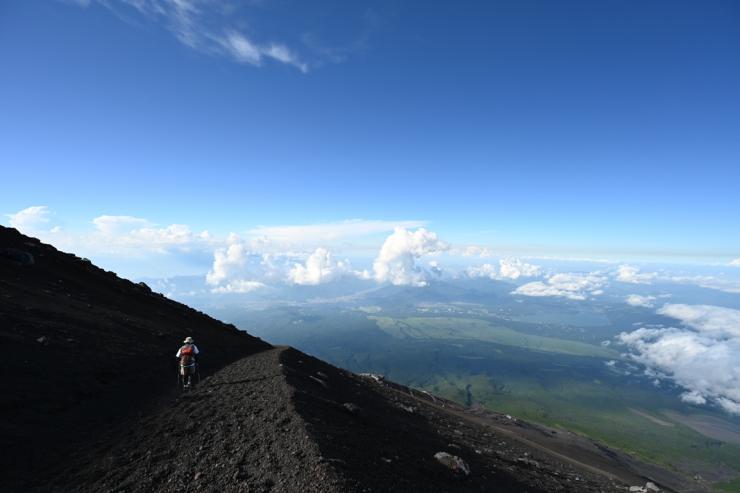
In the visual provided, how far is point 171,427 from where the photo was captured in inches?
619

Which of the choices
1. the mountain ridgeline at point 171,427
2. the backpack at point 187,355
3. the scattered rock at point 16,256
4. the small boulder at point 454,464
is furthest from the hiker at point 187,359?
the scattered rock at point 16,256

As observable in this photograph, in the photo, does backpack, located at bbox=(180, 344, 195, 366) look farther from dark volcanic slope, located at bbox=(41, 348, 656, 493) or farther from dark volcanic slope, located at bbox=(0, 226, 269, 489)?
dark volcanic slope, located at bbox=(0, 226, 269, 489)

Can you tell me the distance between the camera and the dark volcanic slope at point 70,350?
1421cm

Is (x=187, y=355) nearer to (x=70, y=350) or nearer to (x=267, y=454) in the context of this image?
(x=70, y=350)

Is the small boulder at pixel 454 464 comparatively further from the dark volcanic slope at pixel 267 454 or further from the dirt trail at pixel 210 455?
the dirt trail at pixel 210 455

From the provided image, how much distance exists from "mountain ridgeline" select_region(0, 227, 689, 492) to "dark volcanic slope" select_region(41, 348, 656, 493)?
0.06 m

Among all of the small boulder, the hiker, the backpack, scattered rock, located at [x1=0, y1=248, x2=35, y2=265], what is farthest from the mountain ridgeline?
scattered rock, located at [x1=0, y1=248, x2=35, y2=265]

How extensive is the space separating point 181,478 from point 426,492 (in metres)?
8.91

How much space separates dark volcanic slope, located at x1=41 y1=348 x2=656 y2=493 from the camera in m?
11.3

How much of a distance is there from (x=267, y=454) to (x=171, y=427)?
605 centimetres

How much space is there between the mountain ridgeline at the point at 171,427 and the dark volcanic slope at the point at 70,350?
0.10 meters

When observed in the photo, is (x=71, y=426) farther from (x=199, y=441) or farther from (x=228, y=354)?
(x=228, y=354)

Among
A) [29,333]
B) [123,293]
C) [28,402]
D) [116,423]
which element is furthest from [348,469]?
[123,293]

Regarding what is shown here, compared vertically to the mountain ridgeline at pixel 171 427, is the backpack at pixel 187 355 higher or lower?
higher
